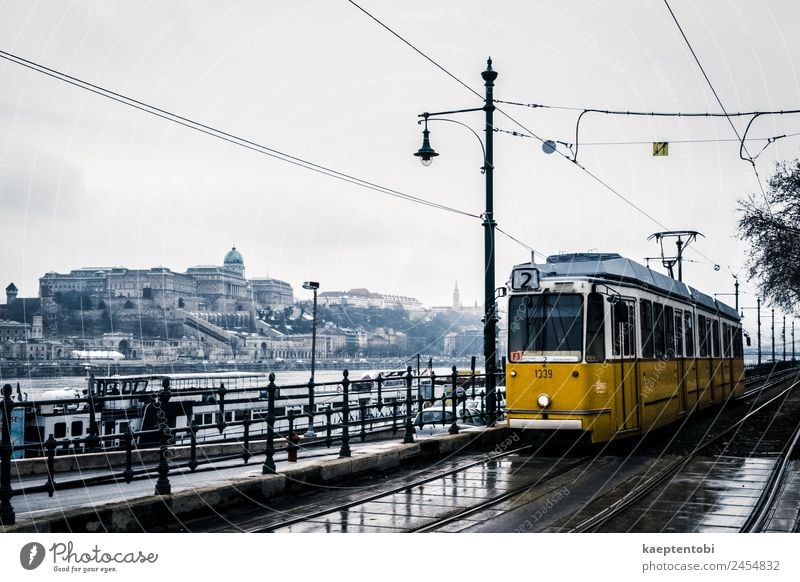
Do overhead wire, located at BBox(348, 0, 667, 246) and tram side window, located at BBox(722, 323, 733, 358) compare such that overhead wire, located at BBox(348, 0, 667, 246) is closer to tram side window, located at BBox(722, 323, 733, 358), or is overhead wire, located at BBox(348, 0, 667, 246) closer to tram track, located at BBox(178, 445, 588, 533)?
tram track, located at BBox(178, 445, 588, 533)

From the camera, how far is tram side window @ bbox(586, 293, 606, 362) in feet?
39.0

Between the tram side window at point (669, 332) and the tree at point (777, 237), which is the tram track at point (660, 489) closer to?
the tram side window at point (669, 332)

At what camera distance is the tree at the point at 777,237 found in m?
22.6

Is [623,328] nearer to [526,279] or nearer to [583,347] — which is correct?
[583,347]

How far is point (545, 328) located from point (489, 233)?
2.39m

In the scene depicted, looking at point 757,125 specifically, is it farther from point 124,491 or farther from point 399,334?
point 399,334

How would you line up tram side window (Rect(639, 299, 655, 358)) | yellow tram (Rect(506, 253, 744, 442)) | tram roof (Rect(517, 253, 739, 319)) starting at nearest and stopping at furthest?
yellow tram (Rect(506, 253, 744, 442)) → tram roof (Rect(517, 253, 739, 319)) → tram side window (Rect(639, 299, 655, 358))

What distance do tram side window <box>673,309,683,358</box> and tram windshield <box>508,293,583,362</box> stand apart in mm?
3940

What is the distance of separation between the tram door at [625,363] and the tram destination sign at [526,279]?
46.9 inches

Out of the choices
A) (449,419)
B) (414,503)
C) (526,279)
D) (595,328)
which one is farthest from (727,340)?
(414,503)

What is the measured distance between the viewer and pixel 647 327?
13508 mm

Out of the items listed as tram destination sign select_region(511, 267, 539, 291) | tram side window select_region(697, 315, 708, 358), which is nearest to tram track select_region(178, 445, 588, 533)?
tram destination sign select_region(511, 267, 539, 291)
